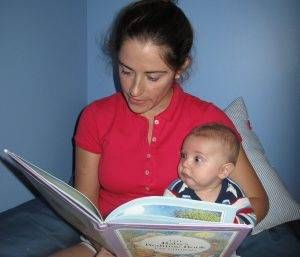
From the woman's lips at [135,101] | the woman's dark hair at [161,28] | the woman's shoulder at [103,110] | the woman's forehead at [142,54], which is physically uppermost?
the woman's dark hair at [161,28]

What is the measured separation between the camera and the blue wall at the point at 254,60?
155 cm

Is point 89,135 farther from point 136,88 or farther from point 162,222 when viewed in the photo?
point 162,222

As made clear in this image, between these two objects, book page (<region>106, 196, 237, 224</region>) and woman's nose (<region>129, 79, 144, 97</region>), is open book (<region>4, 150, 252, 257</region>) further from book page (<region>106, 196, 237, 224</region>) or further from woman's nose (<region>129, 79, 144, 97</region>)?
woman's nose (<region>129, 79, 144, 97</region>)

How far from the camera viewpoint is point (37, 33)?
125 centimetres

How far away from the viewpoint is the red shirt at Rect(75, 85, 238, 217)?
1144 mm

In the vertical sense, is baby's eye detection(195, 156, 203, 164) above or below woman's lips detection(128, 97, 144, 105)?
below

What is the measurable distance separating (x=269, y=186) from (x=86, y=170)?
0.70m

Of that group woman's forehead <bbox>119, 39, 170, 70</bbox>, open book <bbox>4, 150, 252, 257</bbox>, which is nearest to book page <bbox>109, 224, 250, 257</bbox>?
A: open book <bbox>4, 150, 252, 257</bbox>

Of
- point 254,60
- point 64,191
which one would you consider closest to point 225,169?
point 64,191

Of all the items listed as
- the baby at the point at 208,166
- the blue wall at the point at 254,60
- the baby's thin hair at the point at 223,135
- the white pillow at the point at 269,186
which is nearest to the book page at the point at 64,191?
the baby at the point at 208,166

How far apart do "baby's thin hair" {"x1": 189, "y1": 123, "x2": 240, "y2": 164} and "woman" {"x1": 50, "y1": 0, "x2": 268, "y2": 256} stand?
0.19 ft

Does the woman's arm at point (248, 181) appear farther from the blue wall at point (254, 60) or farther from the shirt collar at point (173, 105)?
the blue wall at point (254, 60)

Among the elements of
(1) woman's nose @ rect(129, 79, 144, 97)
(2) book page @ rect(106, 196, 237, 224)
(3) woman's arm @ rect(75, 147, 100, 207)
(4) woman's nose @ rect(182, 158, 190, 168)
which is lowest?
(3) woman's arm @ rect(75, 147, 100, 207)

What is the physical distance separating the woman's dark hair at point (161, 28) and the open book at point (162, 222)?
1.54 feet
